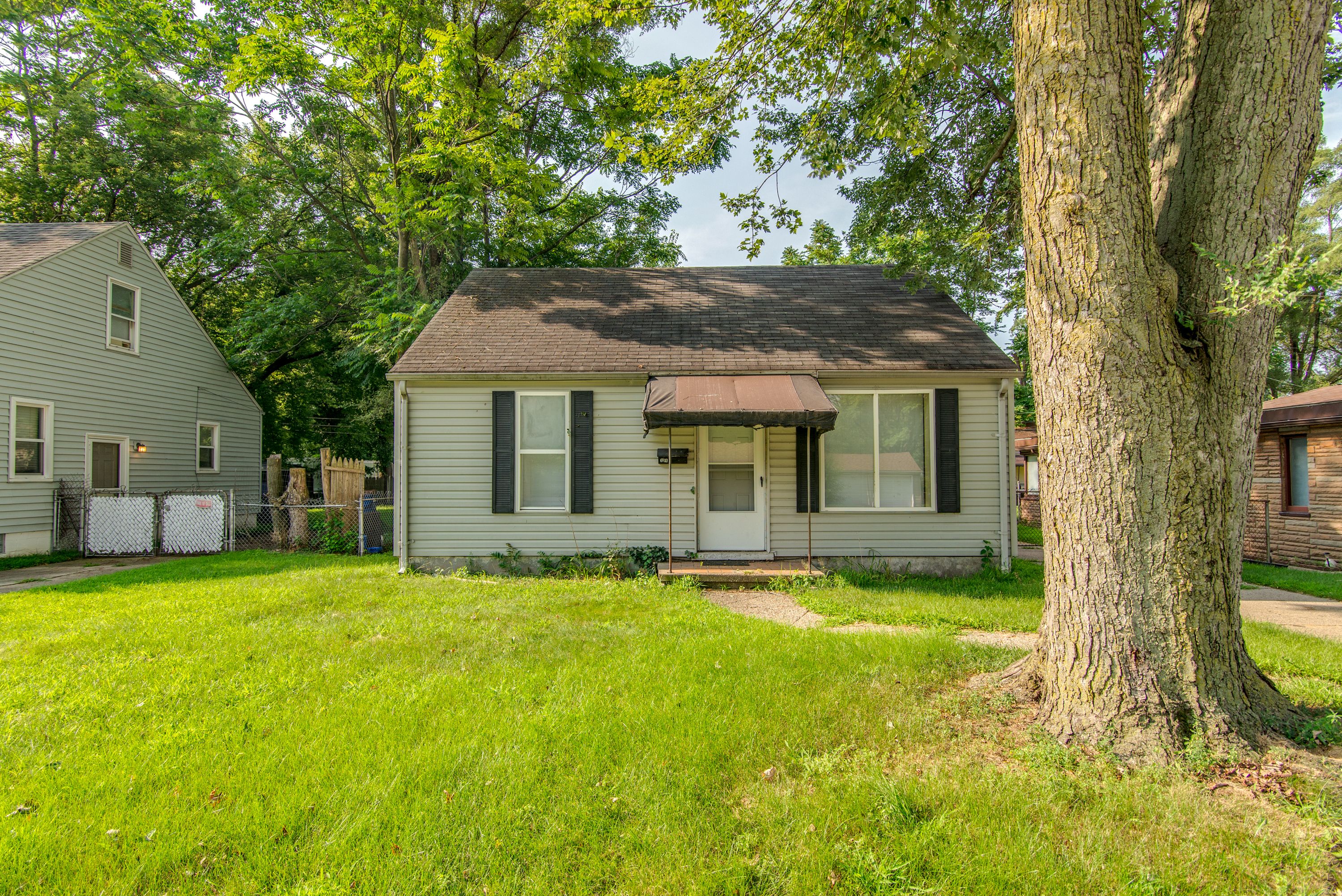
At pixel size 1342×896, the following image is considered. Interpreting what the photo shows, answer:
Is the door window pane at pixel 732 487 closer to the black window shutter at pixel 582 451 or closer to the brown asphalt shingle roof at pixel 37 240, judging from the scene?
the black window shutter at pixel 582 451

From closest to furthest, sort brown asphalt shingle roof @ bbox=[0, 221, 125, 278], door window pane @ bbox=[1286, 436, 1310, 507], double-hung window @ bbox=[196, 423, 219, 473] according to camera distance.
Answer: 1. door window pane @ bbox=[1286, 436, 1310, 507]
2. brown asphalt shingle roof @ bbox=[0, 221, 125, 278]
3. double-hung window @ bbox=[196, 423, 219, 473]

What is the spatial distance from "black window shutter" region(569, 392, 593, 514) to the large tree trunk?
6.37m

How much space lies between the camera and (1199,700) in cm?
313

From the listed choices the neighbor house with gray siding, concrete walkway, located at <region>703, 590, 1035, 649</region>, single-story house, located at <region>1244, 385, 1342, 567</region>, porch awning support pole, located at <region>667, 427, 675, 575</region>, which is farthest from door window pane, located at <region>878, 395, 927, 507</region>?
the neighbor house with gray siding

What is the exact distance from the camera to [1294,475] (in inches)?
432

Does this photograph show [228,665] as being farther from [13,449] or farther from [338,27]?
[338,27]

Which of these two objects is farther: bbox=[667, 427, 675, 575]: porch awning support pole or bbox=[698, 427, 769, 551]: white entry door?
bbox=[698, 427, 769, 551]: white entry door

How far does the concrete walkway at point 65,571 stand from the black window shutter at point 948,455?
12625mm

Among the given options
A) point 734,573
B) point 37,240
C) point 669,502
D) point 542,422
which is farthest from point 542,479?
point 37,240

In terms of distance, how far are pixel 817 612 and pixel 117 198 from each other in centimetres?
2337

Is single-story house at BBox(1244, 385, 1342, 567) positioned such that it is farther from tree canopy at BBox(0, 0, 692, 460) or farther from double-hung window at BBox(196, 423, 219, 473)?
double-hung window at BBox(196, 423, 219, 473)

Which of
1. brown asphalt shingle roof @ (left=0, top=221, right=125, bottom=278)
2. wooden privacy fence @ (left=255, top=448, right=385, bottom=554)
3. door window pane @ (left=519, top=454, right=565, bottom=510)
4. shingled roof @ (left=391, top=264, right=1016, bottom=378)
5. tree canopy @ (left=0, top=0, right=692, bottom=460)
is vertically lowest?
wooden privacy fence @ (left=255, top=448, right=385, bottom=554)

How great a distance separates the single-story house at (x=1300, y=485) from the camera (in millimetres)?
10000

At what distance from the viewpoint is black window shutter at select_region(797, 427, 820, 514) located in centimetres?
883
